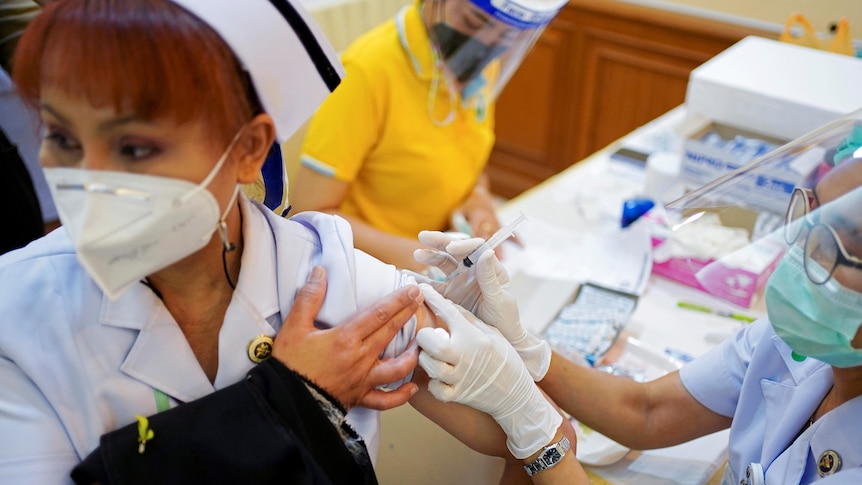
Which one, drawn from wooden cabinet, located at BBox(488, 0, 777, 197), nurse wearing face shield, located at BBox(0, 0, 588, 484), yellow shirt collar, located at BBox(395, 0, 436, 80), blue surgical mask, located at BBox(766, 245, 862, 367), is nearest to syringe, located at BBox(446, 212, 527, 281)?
nurse wearing face shield, located at BBox(0, 0, 588, 484)

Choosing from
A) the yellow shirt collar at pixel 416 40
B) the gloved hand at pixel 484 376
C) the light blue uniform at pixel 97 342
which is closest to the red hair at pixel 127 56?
the light blue uniform at pixel 97 342

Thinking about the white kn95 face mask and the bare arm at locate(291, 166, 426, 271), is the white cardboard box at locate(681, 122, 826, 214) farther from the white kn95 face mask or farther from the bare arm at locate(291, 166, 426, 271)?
the white kn95 face mask

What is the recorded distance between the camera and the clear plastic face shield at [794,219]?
0.87 m

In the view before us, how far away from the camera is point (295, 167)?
5.81 feet

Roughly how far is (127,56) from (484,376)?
601 mm

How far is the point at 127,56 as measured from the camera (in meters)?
0.70

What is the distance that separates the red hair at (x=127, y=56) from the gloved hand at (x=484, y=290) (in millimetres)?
473

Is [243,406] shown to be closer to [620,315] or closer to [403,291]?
[403,291]

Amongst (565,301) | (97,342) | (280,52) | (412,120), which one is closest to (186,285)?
Result: (97,342)

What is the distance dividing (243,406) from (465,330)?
31 centimetres

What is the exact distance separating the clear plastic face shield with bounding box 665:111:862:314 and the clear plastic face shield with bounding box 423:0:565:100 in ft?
1.86

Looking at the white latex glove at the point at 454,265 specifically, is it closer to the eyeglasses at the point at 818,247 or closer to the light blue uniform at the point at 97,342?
the light blue uniform at the point at 97,342

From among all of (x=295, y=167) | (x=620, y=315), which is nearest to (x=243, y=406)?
(x=620, y=315)

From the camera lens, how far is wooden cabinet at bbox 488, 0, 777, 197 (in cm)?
313
